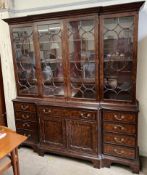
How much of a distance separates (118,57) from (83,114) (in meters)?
0.87

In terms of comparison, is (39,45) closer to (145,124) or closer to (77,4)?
(77,4)

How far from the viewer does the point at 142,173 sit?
2.48m

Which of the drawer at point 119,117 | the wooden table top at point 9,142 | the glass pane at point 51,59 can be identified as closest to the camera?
the wooden table top at point 9,142

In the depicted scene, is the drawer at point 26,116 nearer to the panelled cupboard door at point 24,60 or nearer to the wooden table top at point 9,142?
the panelled cupboard door at point 24,60

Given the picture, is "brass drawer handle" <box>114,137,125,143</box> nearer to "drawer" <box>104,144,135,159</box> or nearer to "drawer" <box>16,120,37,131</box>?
"drawer" <box>104,144,135,159</box>

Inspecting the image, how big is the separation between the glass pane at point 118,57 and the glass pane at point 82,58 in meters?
0.18

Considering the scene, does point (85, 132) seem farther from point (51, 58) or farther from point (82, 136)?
point (51, 58)

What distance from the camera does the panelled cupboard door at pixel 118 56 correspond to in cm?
227

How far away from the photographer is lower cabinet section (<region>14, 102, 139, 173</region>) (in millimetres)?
2462

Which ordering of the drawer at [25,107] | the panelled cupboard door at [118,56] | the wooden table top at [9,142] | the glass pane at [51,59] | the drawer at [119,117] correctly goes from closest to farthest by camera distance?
the wooden table top at [9,142]
the panelled cupboard door at [118,56]
the drawer at [119,117]
the glass pane at [51,59]
the drawer at [25,107]

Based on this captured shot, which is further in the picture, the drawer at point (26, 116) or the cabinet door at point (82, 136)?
the drawer at point (26, 116)

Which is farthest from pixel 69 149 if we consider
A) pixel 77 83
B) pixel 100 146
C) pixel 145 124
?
pixel 145 124

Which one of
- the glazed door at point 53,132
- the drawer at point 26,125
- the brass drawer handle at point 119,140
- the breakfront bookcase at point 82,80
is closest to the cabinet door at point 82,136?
the breakfront bookcase at point 82,80

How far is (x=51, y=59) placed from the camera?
2.73 m
